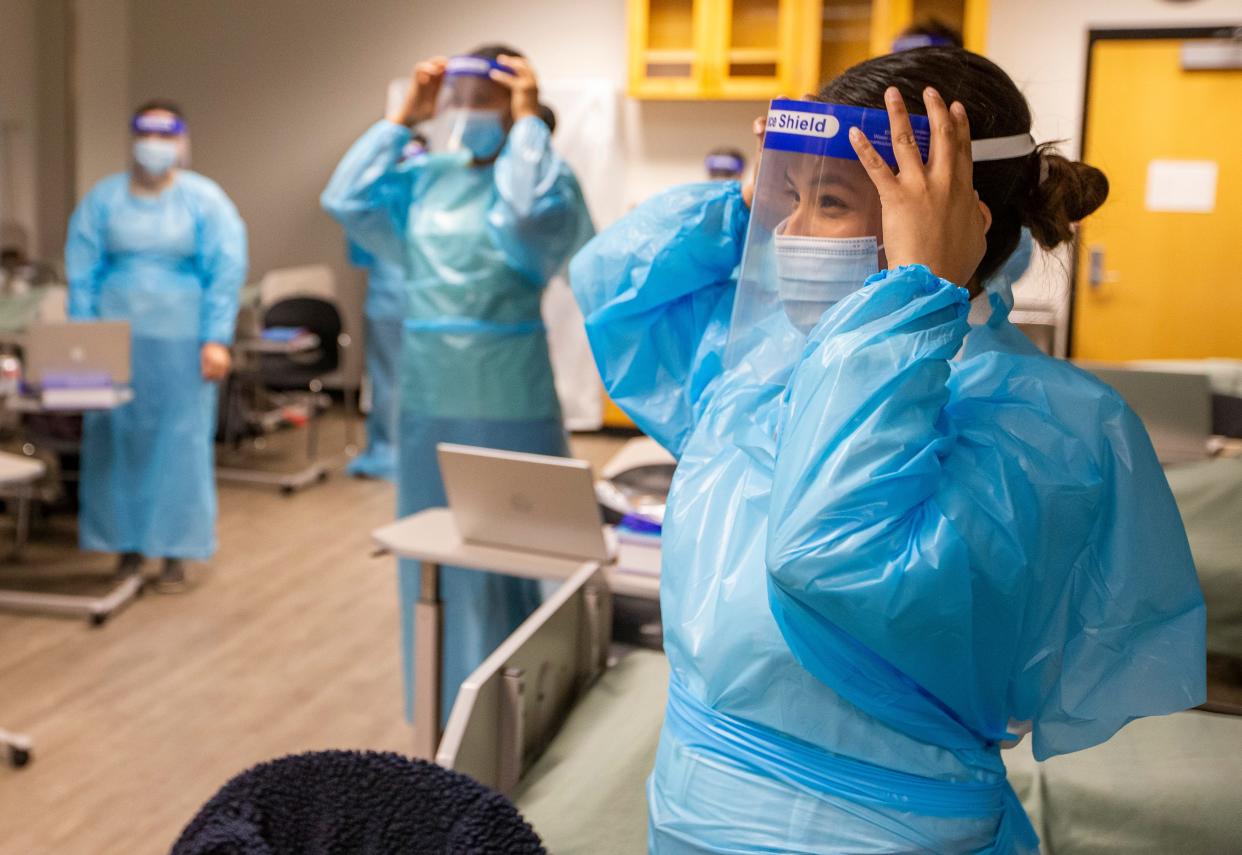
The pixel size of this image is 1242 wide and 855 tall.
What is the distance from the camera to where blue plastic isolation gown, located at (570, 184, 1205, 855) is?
88 cm

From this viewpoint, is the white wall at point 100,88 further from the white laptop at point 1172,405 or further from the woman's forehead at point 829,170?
the woman's forehead at point 829,170

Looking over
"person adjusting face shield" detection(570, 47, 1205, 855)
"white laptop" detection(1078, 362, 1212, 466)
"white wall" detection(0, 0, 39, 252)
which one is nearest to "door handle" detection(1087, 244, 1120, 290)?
"white laptop" detection(1078, 362, 1212, 466)

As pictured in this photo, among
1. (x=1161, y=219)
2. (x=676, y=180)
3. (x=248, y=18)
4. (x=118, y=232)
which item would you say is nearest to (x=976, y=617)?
(x=118, y=232)

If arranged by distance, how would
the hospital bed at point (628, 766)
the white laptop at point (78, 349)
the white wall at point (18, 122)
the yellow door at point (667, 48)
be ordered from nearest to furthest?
the hospital bed at point (628, 766) < the white laptop at point (78, 349) < the yellow door at point (667, 48) < the white wall at point (18, 122)

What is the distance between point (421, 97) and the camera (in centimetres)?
291

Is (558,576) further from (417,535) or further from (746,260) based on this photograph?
(746,260)

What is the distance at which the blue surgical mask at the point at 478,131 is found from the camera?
2.78 m

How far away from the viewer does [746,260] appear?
115 centimetres

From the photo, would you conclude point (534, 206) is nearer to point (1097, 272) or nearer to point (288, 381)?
point (288, 381)

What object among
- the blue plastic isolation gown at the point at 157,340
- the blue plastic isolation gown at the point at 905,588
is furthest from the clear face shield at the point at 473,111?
the blue plastic isolation gown at the point at 905,588

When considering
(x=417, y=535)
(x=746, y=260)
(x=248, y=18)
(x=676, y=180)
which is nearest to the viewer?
(x=746, y=260)

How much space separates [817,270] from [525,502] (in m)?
1.11

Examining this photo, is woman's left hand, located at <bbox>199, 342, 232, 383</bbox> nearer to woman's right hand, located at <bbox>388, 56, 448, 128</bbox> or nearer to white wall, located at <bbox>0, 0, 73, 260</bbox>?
woman's right hand, located at <bbox>388, 56, 448, 128</bbox>

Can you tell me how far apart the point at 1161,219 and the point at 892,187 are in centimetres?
485
